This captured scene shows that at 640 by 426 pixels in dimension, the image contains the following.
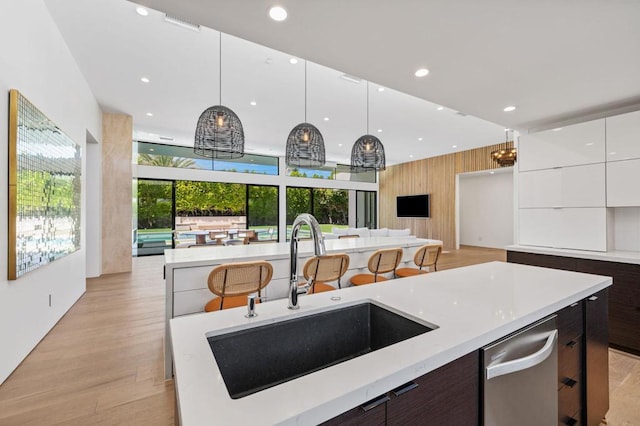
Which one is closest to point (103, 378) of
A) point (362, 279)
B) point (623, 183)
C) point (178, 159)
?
point (362, 279)

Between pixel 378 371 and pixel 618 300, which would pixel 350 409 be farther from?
pixel 618 300

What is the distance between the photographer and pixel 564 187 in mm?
3148

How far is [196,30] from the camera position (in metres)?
3.08

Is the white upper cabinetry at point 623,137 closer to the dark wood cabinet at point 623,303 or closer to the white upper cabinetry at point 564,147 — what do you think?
the white upper cabinetry at point 564,147

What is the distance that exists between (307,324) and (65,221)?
3504 mm

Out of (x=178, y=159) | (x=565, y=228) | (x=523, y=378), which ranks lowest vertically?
(x=523, y=378)

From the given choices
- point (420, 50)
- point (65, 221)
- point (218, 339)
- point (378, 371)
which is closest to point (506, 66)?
point (420, 50)

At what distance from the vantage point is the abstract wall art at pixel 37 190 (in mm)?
2133

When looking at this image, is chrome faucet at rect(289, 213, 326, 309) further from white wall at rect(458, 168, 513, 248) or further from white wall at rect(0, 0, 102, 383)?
white wall at rect(458, 168, 513, 248)

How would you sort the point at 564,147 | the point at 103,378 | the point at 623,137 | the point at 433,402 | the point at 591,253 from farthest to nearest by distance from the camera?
the point at 564,147 → the point at 591,253 → the point at 623,137 → the point at 103,378 → the point at 433,402

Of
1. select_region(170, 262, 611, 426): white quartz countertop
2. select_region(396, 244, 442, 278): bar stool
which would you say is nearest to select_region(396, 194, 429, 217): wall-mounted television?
select_region(396, 244, 442, 278): bar stool

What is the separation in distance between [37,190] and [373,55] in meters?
3.07

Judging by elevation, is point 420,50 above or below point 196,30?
below

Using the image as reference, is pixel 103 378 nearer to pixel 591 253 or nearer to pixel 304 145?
pixel 304 145
